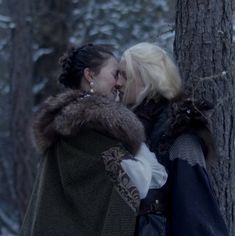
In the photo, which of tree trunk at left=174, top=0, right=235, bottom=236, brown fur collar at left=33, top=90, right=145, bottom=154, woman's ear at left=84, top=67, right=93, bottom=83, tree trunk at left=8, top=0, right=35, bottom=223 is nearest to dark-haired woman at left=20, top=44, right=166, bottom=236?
brown fur collar at left=33, top=90, right=145, bottom=154

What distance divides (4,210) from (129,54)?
991cm

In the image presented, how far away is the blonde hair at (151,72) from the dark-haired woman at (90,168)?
16 centimetres

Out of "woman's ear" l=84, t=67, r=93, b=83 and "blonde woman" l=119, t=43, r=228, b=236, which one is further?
"woman's ear" l=84, t=67, r=93, b=83

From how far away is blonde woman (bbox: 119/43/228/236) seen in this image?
140 inches

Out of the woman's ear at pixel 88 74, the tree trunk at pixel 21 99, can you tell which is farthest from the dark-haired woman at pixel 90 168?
the tree trunk at pixel 21 99

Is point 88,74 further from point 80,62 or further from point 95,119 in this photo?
point 95,119

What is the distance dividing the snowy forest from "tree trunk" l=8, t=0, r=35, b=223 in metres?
0.01

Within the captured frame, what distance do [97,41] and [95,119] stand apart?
7.26 meters

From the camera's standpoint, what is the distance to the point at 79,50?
3.86 meters

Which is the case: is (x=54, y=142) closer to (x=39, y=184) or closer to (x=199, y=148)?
(x=39, y=184)

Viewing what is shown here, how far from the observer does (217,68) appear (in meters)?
4.40

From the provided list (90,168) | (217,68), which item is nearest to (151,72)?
(90,168)

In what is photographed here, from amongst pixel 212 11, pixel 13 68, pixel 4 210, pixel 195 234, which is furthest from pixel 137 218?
pixel 4 210

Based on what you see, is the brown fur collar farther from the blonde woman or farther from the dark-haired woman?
the blonde woman
